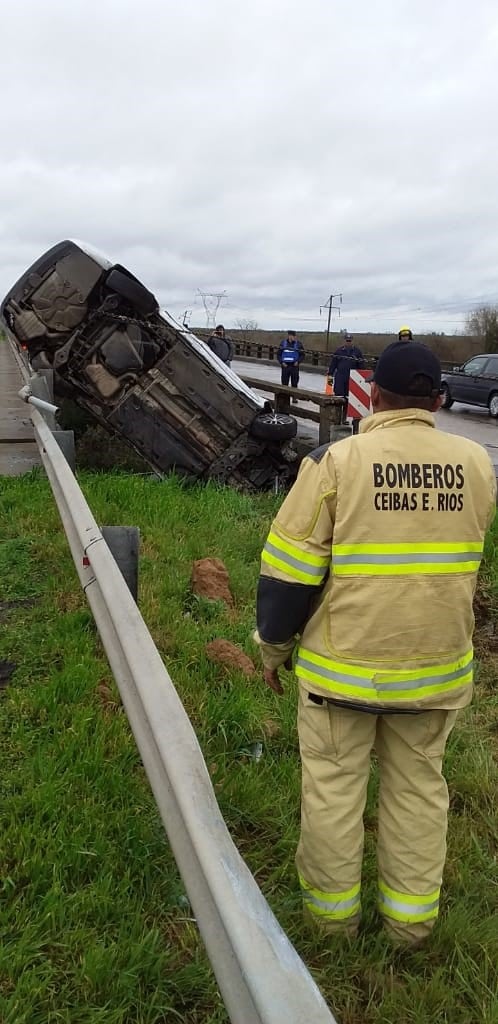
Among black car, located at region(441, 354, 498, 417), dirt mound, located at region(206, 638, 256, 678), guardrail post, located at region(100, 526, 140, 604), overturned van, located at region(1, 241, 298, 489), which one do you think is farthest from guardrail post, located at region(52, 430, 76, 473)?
black car, located at region(441, 354, 498, 417)

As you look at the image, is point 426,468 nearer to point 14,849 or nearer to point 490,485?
point 490,485

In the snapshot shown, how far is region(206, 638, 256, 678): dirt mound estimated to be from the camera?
354 cm

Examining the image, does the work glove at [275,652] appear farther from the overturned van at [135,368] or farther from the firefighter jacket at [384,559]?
the overturned van at [135,368]

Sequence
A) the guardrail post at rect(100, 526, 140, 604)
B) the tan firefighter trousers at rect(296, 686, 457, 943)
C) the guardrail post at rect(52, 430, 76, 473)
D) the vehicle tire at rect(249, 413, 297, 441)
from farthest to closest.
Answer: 1. the vehicle tire at rect(249, 413, 297, 441)
2. the guardrail post at rect(52, 430, 76, 473)
3. the guardrail post at rect(100, 526, 140, 604)
4. the tan firefighter trousers at rect(296, 686, 457, 943)

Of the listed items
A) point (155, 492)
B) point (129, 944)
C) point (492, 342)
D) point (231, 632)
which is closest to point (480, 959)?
point (129, 944)

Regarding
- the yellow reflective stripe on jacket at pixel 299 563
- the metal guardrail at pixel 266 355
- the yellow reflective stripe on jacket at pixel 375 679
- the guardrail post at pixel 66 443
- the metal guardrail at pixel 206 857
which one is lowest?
the metal guardrail at pixel 266 355

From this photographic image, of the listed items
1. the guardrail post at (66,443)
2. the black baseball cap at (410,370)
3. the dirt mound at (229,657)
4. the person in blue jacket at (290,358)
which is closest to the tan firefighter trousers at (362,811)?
the black baseball cap at (410,370)

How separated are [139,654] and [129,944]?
28.1 inches

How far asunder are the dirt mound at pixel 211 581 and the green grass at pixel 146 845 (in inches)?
10.9

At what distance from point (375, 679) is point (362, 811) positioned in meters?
0.43

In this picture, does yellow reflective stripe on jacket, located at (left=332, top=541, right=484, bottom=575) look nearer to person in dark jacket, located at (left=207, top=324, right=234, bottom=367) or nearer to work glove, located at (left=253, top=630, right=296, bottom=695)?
work glove, located at (left=253, top=630, right=296, bottom=695)

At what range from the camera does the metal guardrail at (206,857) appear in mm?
912

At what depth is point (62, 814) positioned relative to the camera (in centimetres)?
219

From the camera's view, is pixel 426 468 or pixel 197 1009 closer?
pixel 197 1009
